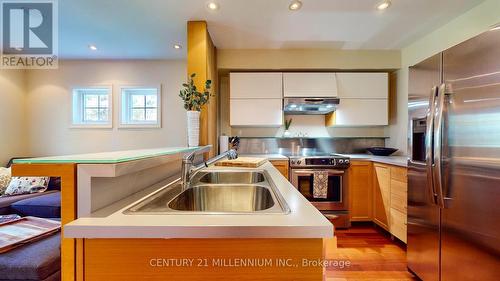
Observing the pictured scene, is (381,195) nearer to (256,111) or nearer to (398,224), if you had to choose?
(398,224)

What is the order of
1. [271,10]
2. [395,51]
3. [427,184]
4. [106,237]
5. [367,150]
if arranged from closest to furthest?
[106,237]
[427,184]
[271,10]
[395,51]
[367,150]

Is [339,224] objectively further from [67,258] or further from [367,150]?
[67,258]

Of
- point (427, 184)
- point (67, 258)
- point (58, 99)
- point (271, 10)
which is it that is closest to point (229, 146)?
point (271, 10)

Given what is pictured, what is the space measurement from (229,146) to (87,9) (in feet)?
7.03

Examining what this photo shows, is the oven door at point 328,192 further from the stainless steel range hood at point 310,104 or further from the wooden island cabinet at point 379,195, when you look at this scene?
the stainless steel range hood at point 310,104

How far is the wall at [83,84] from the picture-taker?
3.47 metres

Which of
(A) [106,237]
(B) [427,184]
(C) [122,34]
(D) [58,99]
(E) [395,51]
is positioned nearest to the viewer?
(A) [106,237]

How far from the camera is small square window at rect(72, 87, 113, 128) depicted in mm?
3529

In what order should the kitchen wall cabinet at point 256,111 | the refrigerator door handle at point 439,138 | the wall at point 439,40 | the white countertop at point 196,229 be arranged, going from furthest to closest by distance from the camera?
the kitchen wall cabinet at point 256,111
the wall at point 439,40
the refrigerator door handle at point 439,138
the white countertop at point 196,229

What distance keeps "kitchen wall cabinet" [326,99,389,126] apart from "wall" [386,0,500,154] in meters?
0.22

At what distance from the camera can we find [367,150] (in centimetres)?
327

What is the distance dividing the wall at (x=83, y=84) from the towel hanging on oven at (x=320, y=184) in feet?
7.50

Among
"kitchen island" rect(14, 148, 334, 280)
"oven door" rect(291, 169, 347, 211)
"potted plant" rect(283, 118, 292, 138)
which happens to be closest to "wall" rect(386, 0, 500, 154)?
"oven door" rect(291, 169, 347, 211)

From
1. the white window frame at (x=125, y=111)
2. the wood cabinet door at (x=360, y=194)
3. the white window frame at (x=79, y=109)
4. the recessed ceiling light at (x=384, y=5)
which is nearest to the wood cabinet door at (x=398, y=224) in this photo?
the wood cabinet door at (x=360, y=194)
